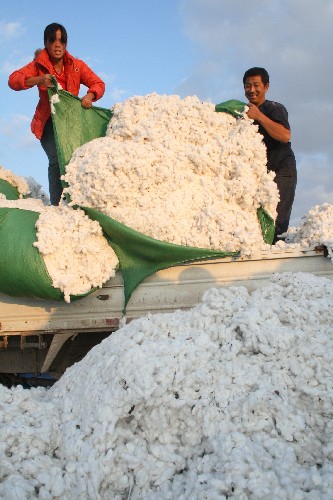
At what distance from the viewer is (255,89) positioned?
137 inches

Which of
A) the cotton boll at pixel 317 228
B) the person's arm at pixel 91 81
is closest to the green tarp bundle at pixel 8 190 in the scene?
the person's arm at pixel 91 81

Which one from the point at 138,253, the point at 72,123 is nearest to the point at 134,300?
the point at 138,253

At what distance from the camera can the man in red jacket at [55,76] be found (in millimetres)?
3461

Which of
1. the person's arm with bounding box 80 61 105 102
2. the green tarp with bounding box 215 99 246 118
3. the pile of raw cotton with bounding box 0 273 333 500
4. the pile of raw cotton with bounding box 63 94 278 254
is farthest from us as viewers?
the person's arm with bounding box 80 61 105 102

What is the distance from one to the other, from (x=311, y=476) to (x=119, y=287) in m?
1.55

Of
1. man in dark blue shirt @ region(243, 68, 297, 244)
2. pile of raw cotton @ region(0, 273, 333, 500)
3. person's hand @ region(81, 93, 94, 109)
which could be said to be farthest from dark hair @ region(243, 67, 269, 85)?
pile of raw cotton @ region(0, 273, 333, 500)

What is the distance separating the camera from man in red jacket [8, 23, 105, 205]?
3461 millimetres

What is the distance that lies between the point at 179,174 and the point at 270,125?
753 mm

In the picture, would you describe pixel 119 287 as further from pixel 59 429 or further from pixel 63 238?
→ pixel 59 429

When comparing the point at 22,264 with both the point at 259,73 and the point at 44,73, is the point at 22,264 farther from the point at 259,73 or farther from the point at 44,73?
the point at 259,73

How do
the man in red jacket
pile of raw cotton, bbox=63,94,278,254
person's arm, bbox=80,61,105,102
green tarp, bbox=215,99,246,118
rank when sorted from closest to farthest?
1. pile of raw cotton, bbox=63,94,278,254
2. green tarp, bbox=215,99,246,118
3. the man in red jacket
4. person's arm, bbox=80,61,105,102

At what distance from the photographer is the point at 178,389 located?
1864 mm

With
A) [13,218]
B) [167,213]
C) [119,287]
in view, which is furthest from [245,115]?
[13,218]

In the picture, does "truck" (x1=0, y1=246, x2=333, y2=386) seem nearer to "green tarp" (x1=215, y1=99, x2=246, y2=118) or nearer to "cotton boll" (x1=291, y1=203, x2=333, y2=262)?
"cotton boll" (x1=291, y1=203, x2=333, y2=262)
